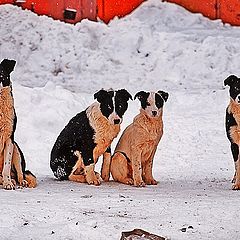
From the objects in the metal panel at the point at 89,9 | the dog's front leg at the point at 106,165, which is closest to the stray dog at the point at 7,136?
the dog's front leg at the point at 106,165

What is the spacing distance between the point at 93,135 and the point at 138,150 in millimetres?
551

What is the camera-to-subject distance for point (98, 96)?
24.8ft

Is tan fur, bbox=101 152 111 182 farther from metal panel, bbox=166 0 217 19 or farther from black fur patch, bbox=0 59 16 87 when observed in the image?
metal panel, bbox=166 0 217 19

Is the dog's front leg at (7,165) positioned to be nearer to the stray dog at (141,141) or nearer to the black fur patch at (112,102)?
the black fur patch at (112,102)

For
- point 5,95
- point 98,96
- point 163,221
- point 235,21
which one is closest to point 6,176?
point 5,95

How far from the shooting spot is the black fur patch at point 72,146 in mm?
7551

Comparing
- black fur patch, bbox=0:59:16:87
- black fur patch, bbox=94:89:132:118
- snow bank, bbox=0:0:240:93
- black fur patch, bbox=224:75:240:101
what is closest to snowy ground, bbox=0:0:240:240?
snow bank, bbox=0:0:240:93

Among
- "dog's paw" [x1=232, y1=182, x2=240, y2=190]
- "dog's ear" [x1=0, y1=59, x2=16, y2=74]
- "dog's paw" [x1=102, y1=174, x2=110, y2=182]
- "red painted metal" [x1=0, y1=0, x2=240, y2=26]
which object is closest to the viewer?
"dog's ear" [x1=0, y1=59, x2=16, y2=74]

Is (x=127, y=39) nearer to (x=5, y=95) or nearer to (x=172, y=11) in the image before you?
(x=172, y=11)

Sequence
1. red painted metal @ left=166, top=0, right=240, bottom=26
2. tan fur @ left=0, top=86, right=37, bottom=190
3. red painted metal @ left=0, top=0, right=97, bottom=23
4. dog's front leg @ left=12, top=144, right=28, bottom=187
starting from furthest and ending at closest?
1. red painted metal @ left=166, top=0, right=240, bottom=26
2. red painted metal @ left=0, top=0, right=97, bottom=23
3. dog's front leg @ left=12, top=144, right=28, bottom=187
4. tan fur @ left=0, top=86, right=37, bottom=190

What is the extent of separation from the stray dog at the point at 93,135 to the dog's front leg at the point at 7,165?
2.97ft

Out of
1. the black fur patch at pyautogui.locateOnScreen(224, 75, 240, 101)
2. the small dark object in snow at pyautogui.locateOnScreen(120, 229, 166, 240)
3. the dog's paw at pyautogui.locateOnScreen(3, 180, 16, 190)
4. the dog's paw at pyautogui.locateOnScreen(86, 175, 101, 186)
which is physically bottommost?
the dog's paw at pyautogui.locateOnScreen(86, 175, 101, 186)

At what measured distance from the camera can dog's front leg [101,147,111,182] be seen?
781cm

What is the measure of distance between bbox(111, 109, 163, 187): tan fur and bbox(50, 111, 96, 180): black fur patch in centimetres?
43
